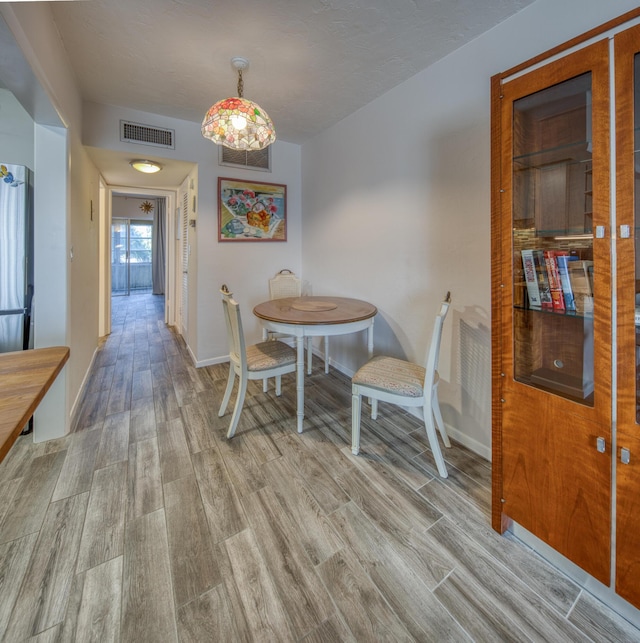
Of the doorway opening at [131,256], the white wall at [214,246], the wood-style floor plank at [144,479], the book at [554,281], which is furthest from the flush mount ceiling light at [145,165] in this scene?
the doorway opening at [131,256]

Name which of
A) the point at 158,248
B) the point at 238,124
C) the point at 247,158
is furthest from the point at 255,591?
the point at 158,248

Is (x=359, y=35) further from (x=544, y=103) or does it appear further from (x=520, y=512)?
(x=520, y=512)

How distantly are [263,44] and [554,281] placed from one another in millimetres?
2118

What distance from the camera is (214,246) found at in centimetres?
338

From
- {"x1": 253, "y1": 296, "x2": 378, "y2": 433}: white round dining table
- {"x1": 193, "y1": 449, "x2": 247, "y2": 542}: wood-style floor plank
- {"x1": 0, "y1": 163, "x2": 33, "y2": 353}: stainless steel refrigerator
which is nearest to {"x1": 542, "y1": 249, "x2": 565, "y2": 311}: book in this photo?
{"x1": 253, "y1": 296, "x2": 378, "y2": 433}: white round dining table

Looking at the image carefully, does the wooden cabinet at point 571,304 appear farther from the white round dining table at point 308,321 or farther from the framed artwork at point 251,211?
the framed artwork at point 251,211

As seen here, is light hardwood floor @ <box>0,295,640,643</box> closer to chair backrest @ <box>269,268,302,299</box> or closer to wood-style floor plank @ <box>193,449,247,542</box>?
wood-style floor plank @ <box>193,449,247,542</box>

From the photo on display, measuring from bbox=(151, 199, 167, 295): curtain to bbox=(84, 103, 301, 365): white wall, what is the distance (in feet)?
17.8

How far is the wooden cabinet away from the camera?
99 cm

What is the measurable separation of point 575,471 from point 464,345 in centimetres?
→ 98

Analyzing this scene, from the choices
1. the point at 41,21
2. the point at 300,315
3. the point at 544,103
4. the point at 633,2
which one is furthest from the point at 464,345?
the point at 41,21

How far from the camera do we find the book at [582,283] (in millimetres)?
1139

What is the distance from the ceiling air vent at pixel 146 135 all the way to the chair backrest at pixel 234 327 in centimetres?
190

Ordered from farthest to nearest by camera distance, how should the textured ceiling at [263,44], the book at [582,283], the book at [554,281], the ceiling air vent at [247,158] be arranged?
the ceiling air vent at [247,158], the textured ceiling at [263,44], the book at [554,281], the book at [582,283]
